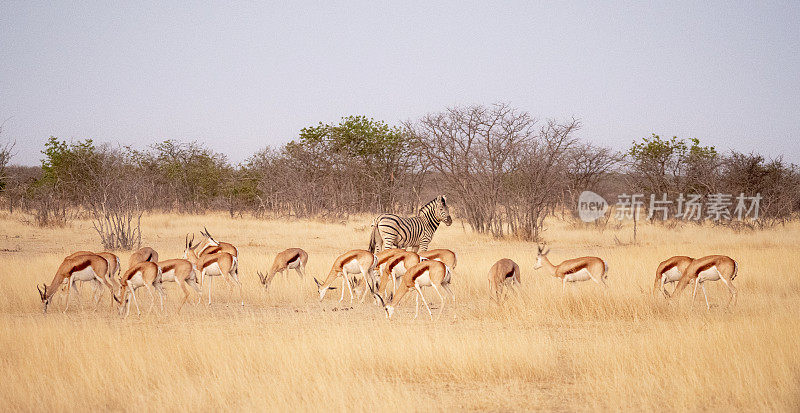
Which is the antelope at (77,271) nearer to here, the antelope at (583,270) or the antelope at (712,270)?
the antelope at (583,270)

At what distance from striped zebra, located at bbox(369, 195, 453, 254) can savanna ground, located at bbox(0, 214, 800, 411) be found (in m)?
3.43

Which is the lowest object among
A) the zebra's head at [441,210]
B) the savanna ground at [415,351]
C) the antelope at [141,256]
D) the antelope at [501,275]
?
the savanna ground at [415,351]

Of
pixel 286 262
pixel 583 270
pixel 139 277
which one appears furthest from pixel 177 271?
pixel 583 270

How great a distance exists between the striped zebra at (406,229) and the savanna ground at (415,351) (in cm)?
343

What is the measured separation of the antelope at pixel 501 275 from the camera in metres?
10.3

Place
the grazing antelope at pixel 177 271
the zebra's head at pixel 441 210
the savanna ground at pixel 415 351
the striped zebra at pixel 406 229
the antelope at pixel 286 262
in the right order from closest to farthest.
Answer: the savanna ground at pixel 415 351
the grazing antelope at pixel 177 271
the antelope at pixel 286 262
the striped zebra at pixel 406 229
the zebra's head at pixel 441 210

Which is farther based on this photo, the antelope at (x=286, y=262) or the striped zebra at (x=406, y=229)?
the striped zebra at (x=406, y=229)

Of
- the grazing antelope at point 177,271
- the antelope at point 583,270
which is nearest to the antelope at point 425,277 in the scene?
the antelope at point 583,270

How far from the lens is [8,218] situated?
29031 millimetres

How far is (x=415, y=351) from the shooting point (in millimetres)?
6988

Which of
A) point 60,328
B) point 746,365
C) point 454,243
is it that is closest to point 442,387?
point 746,365

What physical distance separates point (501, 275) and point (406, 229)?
5.91 metres

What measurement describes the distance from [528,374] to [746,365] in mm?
1991

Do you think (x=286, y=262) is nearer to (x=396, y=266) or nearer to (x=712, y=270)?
(x=396, y=266)
